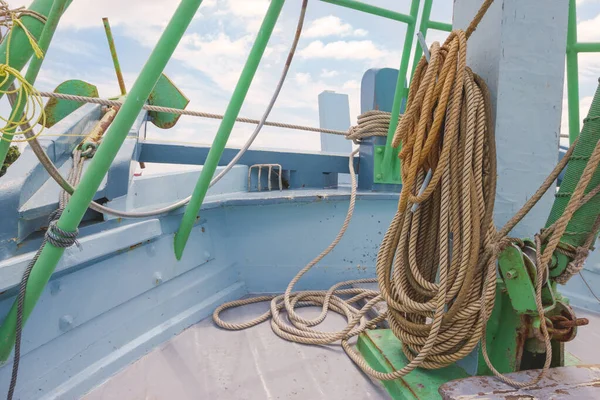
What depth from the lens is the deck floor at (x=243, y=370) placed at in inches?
53.2

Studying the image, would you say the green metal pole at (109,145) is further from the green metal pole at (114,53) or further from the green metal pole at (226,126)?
the green metal pole at (114,53)

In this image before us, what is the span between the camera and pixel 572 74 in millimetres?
1767

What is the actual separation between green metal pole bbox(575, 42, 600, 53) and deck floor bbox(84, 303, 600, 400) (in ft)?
4.15

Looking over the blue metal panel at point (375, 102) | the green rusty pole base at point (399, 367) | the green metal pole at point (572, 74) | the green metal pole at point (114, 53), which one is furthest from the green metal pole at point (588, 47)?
the green metal pole at point (114, 53)

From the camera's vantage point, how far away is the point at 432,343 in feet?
3.84

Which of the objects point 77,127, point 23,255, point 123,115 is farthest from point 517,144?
point 77,127

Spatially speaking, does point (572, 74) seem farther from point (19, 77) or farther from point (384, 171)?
point (19, 77)

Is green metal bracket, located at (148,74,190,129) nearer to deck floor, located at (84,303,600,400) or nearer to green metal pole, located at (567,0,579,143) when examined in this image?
deck floor, located at (84,303,600,400)

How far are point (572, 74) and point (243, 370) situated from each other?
1896mm

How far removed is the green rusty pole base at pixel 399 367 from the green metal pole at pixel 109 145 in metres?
1.09

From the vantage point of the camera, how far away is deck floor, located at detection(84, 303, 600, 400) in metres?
1.35

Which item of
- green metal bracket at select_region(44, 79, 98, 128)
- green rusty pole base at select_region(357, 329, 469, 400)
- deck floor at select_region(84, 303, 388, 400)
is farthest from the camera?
green metal bracket at select_region(44, 79, 98, 128)

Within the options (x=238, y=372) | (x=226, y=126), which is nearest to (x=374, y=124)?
(x=226, y=126)

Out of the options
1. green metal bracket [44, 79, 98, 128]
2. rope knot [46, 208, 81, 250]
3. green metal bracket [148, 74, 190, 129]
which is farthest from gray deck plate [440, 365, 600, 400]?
green metal bracket [44, 79, 98, 128]
